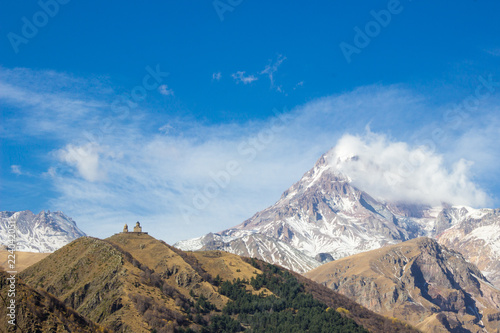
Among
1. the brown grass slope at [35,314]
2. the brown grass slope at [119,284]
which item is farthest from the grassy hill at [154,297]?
the brown grass slope at [35,314]

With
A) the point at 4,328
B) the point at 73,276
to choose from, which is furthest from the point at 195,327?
the point at 4,328

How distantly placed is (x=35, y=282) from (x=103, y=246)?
2682cm

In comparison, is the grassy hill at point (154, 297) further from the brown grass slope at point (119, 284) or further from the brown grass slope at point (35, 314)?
the brown grass slope at point (35, 314)

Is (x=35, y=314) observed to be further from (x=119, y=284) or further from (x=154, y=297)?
(x=154, y=297)

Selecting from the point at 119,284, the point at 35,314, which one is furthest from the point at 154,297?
the point at 35,314

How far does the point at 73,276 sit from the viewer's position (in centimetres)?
16700

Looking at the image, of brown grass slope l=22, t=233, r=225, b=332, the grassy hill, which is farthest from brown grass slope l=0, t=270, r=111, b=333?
the grassy hill

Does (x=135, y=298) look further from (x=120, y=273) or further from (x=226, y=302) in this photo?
(x=226, y=302)

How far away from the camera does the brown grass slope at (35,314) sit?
89312mm

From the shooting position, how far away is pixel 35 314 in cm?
9212

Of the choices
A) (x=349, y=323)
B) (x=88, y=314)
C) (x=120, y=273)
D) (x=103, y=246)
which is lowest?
(x=349, y=323)

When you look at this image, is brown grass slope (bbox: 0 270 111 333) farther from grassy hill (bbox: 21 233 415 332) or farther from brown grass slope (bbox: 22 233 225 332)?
grassy hill (bbox: 21 233 415 332)

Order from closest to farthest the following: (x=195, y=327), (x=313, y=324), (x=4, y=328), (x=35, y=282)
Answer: (x=4, y=328) < (x=195, y=327) < (x=35, y=282) < (x=313, y=324)

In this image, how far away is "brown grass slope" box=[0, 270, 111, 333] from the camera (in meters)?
89.3
